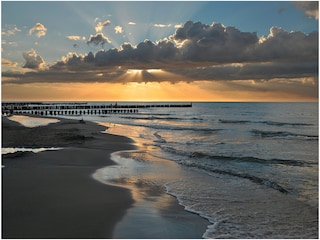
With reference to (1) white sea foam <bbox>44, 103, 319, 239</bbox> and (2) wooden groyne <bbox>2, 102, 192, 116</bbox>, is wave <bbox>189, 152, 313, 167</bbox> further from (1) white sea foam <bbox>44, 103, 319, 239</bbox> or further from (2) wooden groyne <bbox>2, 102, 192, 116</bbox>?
(2) wooden groyne <bbox>2, 102, 192, 116</bbox>

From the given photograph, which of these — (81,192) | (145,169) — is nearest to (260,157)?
(145,169)

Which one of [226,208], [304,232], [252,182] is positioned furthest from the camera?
[252,182]

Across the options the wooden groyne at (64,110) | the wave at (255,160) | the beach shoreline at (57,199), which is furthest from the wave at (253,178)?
the wooden groyne at (64,110)

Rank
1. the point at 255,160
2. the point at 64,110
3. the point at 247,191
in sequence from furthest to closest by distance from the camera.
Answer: the point at 64,110, the point at 255,160, the point at 247,191

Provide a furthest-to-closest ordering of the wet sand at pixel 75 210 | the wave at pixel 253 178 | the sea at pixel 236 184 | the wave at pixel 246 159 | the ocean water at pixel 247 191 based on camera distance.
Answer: the wave at pixel 246 159 → the wave at pixel 253 178 → the sea at pixel 236 184 → the ocean water at pixel 247 191 → the wet sand at pixel 75 210

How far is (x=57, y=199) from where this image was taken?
9398 mm

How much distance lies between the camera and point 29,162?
47.7 ft

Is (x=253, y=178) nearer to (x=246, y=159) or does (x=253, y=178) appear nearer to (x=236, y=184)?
(x=236, y=184)

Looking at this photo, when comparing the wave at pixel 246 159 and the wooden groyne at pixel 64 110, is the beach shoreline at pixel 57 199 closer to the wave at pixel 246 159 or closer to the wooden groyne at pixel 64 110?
the wave at pixel 246 159

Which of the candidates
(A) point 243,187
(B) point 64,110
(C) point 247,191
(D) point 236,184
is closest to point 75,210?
(C) point 247,191

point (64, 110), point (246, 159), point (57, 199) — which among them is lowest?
point (64, 110)

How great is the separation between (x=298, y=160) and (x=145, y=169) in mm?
9804

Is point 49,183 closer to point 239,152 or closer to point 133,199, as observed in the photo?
point 133,199

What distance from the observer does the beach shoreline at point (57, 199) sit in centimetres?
726
